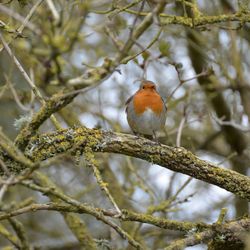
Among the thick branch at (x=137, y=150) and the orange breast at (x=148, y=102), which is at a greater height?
the orange breast at (x=148, y=102)

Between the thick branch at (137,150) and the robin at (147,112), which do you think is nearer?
the thick branch at (137,150)

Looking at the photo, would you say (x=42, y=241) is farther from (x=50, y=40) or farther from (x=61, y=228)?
A: (x=50, y=40)

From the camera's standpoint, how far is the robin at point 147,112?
5.81 m

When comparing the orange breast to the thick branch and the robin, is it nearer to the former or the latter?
the robin

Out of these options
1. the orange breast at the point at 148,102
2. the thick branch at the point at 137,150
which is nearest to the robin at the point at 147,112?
the orange breast at the point at 148,102

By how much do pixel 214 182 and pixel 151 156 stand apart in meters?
0.45

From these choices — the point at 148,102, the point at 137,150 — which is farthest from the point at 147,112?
the point at 137,150

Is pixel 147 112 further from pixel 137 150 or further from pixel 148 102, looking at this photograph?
pixel 137 150

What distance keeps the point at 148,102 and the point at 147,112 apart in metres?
0.12

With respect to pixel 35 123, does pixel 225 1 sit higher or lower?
higher

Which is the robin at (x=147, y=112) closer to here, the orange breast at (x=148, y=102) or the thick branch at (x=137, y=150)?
the orange breast at (x=148, y=102)

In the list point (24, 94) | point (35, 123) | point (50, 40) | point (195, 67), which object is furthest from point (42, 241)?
point (50, 40)

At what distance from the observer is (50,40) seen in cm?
217

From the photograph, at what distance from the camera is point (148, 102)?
5.88 m
